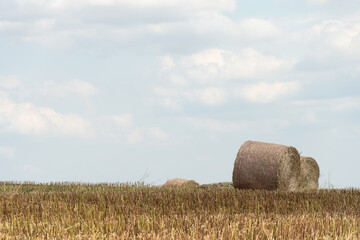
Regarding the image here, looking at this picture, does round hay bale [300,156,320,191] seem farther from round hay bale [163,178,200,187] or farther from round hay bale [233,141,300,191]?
round hay bale [163,178,200,187]

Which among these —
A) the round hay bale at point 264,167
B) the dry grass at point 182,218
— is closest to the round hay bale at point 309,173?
the round hay bale at point 264,167

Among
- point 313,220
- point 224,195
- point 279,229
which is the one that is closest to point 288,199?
point 224,195

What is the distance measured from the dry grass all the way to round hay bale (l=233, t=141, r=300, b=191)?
5.58 ft

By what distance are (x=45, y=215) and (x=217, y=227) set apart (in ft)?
10.6

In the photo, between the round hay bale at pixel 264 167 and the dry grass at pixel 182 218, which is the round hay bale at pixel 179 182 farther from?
the dry grass at pixel 182 218

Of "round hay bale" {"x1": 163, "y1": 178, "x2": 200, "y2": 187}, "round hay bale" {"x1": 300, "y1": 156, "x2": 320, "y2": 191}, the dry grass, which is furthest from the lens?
Answer: "round hay bale" {"x1": 163, "y1": 178, "x2": 200, "y2": 187}

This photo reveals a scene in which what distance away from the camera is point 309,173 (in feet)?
50.9

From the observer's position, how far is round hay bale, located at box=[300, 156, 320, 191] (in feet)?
50.0

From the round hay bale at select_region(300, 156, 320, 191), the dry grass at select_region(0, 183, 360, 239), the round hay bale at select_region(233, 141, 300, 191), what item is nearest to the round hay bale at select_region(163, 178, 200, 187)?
the round hay bale at select_region(233, 141, 300, 191)

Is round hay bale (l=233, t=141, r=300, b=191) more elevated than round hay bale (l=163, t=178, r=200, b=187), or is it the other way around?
round hay bale (l=233, t=141, r=300, b=191)

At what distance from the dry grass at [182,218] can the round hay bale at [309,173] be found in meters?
3.19

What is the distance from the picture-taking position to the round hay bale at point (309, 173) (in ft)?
50.0

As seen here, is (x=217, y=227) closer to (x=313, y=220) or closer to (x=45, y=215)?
(x=313, y=220)

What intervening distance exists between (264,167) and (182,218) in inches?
280
